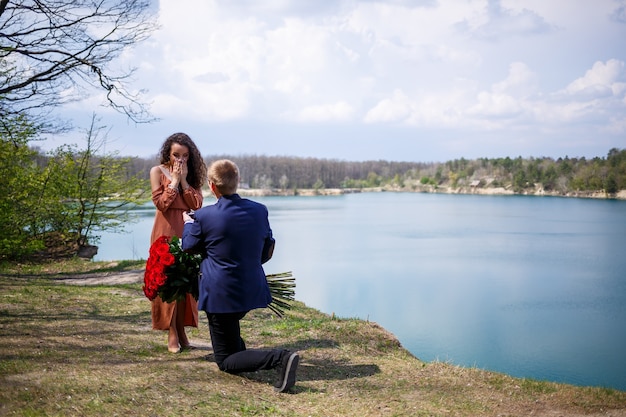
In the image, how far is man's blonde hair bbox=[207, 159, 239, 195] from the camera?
4.41m

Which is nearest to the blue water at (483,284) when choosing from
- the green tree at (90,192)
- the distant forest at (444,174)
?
the green tree at (90,192)

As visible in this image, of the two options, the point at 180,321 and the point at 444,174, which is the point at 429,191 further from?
the point at 180,321

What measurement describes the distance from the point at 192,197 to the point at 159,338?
1.94m

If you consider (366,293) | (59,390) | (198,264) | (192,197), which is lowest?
(366,293)

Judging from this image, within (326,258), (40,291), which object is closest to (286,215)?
(326,258)

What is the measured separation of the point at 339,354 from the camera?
6.08 meters

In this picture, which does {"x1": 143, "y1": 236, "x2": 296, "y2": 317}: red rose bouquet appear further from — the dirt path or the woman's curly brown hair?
the dirt path

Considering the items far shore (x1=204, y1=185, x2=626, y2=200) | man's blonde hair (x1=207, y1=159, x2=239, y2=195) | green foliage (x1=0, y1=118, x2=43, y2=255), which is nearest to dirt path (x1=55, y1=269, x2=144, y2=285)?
green foliage (x1=0, y1=118, x2=43, y2=255)

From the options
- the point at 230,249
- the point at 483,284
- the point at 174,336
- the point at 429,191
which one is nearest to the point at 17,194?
the point at 174,336

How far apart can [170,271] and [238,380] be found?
3.58ft

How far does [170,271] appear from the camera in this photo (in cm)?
491

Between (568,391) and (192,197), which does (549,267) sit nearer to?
(568,391)

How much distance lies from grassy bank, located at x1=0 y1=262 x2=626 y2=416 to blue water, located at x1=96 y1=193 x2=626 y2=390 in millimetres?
2074

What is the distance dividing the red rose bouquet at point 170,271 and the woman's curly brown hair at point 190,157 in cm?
64
